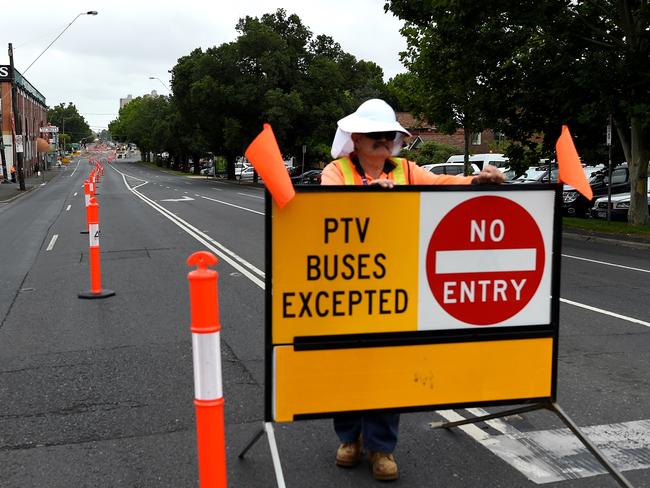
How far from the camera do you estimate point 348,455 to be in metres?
3.77

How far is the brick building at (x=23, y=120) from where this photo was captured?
2230 inches

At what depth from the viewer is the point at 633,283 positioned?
9859 mm

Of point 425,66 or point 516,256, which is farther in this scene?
Result: point 425,66

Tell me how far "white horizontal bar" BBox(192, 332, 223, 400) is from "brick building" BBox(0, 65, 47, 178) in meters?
39.7

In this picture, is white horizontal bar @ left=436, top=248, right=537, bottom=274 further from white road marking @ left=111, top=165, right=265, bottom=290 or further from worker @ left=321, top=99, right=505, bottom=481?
white road marking @ left=111, top=165, right=265, bottom=290

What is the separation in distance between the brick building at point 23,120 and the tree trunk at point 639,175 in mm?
32380

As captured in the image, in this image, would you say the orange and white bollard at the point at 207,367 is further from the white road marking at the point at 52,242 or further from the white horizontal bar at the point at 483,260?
the white road marking at the point at 52,242

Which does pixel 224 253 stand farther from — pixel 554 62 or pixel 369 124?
pixel 554 62

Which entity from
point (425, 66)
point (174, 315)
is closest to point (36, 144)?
point (425, 66)

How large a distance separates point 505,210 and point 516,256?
0.24 meters

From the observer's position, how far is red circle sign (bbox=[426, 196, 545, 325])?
3.36m

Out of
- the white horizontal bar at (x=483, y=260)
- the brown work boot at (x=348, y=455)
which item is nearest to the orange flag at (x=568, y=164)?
the white horizontal bar at (x=483, y=260)

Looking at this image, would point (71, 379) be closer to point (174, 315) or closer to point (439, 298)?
A: point (174, 315)

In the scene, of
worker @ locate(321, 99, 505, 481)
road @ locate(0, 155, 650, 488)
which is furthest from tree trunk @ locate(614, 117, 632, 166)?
worker @ locate(321, 99, 505, 481)
